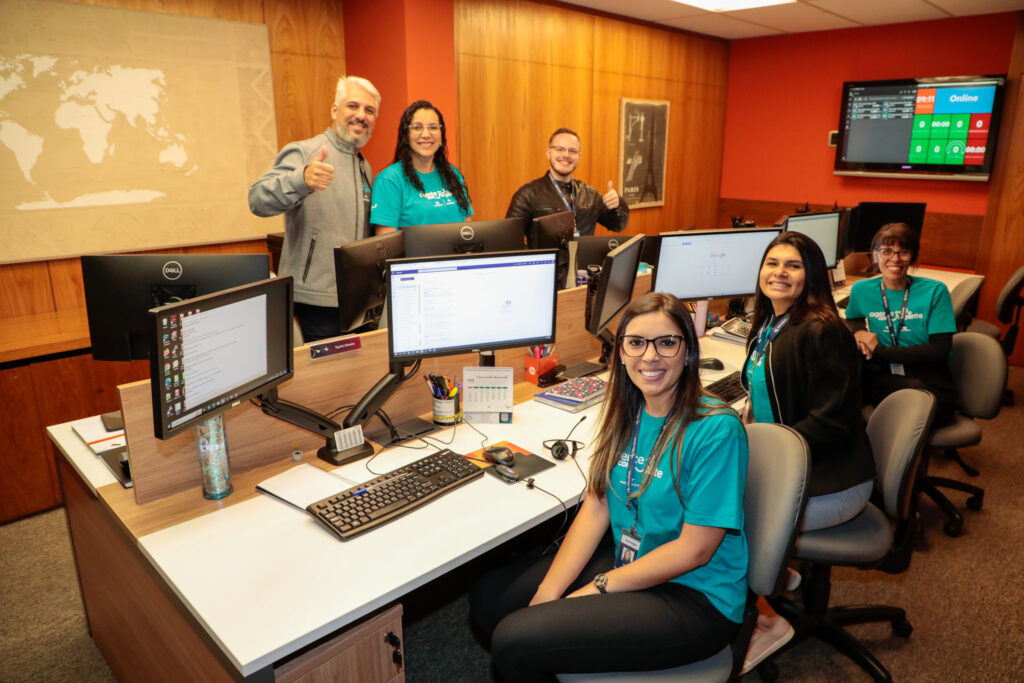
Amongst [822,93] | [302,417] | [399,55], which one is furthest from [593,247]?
[822,93]

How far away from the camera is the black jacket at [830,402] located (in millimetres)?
1911

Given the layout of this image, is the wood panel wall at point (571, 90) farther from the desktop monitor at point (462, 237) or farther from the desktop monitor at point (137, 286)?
the desktop monitor at point (137, 286)

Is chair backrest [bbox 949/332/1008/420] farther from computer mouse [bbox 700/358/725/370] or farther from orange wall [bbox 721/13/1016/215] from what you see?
orange wall [bbox 721/13/1016/215]

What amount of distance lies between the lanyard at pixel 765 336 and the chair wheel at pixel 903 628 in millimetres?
1005

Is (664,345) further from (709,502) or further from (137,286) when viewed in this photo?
(137,286)

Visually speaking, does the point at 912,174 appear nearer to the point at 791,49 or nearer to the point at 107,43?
the point at 791,49

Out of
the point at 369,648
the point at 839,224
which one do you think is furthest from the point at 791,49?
the point at 369,648

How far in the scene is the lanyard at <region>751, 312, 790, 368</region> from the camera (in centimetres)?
208

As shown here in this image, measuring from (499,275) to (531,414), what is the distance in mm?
479

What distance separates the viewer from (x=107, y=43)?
3.35 metres

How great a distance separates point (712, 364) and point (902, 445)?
3.13 feet

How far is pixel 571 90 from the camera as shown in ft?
16.8

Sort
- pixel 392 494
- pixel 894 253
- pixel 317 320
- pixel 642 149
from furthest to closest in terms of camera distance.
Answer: pixel 642 149, pixel 317 320, pixel 894 253, pixel 392 494

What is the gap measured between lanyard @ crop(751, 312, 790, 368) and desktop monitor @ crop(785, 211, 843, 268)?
155 cm
